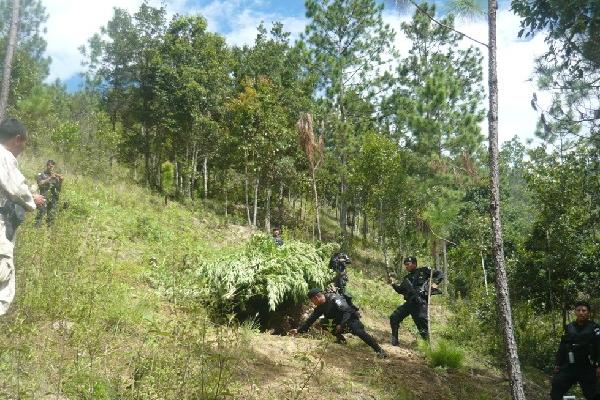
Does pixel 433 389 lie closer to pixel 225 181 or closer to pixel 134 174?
pixel 225 181

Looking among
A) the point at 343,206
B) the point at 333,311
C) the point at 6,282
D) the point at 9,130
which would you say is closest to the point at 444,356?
the point at 333,311

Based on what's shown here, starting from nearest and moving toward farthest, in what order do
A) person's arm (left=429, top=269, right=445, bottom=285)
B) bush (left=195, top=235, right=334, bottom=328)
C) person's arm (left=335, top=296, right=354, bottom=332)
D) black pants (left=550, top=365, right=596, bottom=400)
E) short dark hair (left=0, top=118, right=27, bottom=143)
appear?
short dark hair (left=0, top=118, right=27, bottom=143) < black pants (left=550, top=365, right=596, bottom=400) < person's arm (left=335, top=296, right=354, bottom=332) < bush (left=195, top=235, right=334, bottom=328) < person's arm (left=429, top=269, right=445, bottom=285)

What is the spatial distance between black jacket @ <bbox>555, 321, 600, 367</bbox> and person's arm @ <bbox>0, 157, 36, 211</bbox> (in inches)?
256

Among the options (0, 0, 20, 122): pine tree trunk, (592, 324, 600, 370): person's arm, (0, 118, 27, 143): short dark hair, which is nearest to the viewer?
(0, 118, 27, 143): short dark hair

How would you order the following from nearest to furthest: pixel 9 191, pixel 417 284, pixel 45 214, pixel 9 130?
pixel 9 191 → pixel 9 130 → pixel 45 214 → pixel 417 284

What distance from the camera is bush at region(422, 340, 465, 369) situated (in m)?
7.27

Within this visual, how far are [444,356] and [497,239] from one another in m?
2.43

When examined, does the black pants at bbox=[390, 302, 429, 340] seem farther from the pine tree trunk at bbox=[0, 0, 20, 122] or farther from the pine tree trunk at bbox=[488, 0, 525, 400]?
the pine tree trunk at bbox=[0, 0, 20, 122]

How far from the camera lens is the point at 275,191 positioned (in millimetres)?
28141

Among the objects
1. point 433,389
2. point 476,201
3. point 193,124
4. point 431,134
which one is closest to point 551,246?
point 433,389

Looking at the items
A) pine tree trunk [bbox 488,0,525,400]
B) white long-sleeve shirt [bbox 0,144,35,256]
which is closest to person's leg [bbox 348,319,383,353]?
pine tree trunk [bbox 488,0,525,400]

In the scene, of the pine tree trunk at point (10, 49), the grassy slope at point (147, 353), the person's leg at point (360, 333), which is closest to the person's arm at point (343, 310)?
the person's leg at point (360, 333)

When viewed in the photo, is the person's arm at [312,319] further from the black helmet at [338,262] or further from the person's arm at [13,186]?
the person's arm at [13,186]

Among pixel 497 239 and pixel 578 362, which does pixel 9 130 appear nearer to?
pixel 497 239
